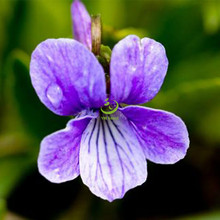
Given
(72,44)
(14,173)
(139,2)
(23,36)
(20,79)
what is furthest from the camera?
(139,2)

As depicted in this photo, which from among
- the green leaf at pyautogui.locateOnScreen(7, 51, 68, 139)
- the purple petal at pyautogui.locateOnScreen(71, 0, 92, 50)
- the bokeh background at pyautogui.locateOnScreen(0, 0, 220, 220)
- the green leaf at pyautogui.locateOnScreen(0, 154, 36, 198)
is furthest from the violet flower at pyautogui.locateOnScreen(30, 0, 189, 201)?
the green leaf at pyautogui.locateOnScreen(0, 154, 36, 198)

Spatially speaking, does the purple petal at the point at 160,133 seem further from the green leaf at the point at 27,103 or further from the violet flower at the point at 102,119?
the green leaf at the point at 27,103

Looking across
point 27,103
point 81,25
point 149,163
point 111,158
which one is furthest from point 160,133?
point 149,163

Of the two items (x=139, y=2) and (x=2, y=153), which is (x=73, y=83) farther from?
(x=139, y=2)

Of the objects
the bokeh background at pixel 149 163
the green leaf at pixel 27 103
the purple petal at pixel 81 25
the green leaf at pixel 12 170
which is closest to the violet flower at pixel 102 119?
the purple petal at pixel 81 25

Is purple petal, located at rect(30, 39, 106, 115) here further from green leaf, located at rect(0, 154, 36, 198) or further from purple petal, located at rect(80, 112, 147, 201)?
green leaf, located at rect(0, 154, 36, 198)

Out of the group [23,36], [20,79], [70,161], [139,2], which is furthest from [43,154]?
[139,2]

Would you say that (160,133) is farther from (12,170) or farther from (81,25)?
(12,170)
